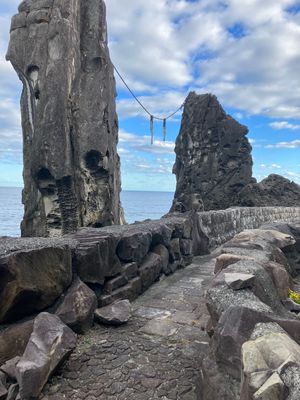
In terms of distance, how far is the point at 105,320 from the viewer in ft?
13.5

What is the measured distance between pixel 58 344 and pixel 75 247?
1377mm

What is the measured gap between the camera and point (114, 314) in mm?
4207

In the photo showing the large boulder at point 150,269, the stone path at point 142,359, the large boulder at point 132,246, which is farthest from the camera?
the large boulder at point 150,269

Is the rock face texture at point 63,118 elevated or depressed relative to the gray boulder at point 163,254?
elevated

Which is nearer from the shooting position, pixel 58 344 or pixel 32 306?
pixel 58 344

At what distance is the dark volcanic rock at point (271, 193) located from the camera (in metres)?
18.4

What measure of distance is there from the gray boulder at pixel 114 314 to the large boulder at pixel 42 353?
0.86m

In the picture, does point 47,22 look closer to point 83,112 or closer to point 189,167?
point 83,112

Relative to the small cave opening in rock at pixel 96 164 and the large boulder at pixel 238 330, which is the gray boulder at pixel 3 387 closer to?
the large boulder at pixel 238 330

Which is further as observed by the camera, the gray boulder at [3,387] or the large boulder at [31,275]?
the large boulder at [31,275]

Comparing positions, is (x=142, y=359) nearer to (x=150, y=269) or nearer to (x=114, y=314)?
(x=114, y=314)

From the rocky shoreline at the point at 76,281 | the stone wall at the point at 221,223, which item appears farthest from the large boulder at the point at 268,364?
the stone wall at the point at 221,223

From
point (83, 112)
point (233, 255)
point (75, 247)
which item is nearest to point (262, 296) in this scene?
point (233, 255)

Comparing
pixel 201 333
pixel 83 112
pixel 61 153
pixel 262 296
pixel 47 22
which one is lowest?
pixel 201 333
